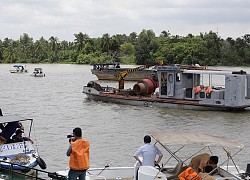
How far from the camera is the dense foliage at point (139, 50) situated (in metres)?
120

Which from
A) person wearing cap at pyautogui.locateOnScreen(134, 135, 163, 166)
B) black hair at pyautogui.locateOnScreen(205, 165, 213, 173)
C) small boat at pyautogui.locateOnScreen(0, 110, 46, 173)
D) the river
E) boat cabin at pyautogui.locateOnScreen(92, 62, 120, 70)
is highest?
boat cabin at pyautogui.locateOnScreen(92, 62, 120, 70)

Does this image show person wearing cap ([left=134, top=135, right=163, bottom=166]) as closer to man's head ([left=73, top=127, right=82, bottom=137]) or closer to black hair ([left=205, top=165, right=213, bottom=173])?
black hair ([left=205, top=165, right=213, bottom=173])

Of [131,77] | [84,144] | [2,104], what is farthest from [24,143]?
[131,77]

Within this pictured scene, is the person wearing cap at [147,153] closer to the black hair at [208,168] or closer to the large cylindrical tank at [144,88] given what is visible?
the black hair at [208,168]

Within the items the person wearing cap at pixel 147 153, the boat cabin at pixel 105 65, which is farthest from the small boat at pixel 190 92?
the boat cabin at pixel 105 65

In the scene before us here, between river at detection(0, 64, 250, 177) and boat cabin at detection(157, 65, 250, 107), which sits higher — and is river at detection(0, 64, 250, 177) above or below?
below

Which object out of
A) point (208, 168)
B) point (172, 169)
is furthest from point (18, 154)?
point (208, 168)

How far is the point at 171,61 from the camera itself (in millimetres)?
120500

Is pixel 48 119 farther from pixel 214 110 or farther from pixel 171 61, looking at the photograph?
pixel 171 61

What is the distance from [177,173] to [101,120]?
20.7 meters

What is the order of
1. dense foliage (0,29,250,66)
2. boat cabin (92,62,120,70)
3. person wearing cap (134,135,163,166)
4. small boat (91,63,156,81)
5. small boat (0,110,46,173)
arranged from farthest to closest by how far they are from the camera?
dense foliage (0,29,250,66) → boat cabin (92,62,120,70) → small boat (91,63,156,81) → small boat (0,110,46,173) → person wearing cap (134,135,163,166)

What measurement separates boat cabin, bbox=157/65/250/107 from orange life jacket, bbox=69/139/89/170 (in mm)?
24470

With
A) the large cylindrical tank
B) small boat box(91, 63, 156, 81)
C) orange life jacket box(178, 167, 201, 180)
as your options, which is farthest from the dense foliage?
orange life jacket box(178, 167, 201, 180)

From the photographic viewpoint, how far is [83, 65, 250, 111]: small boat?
110 feet
